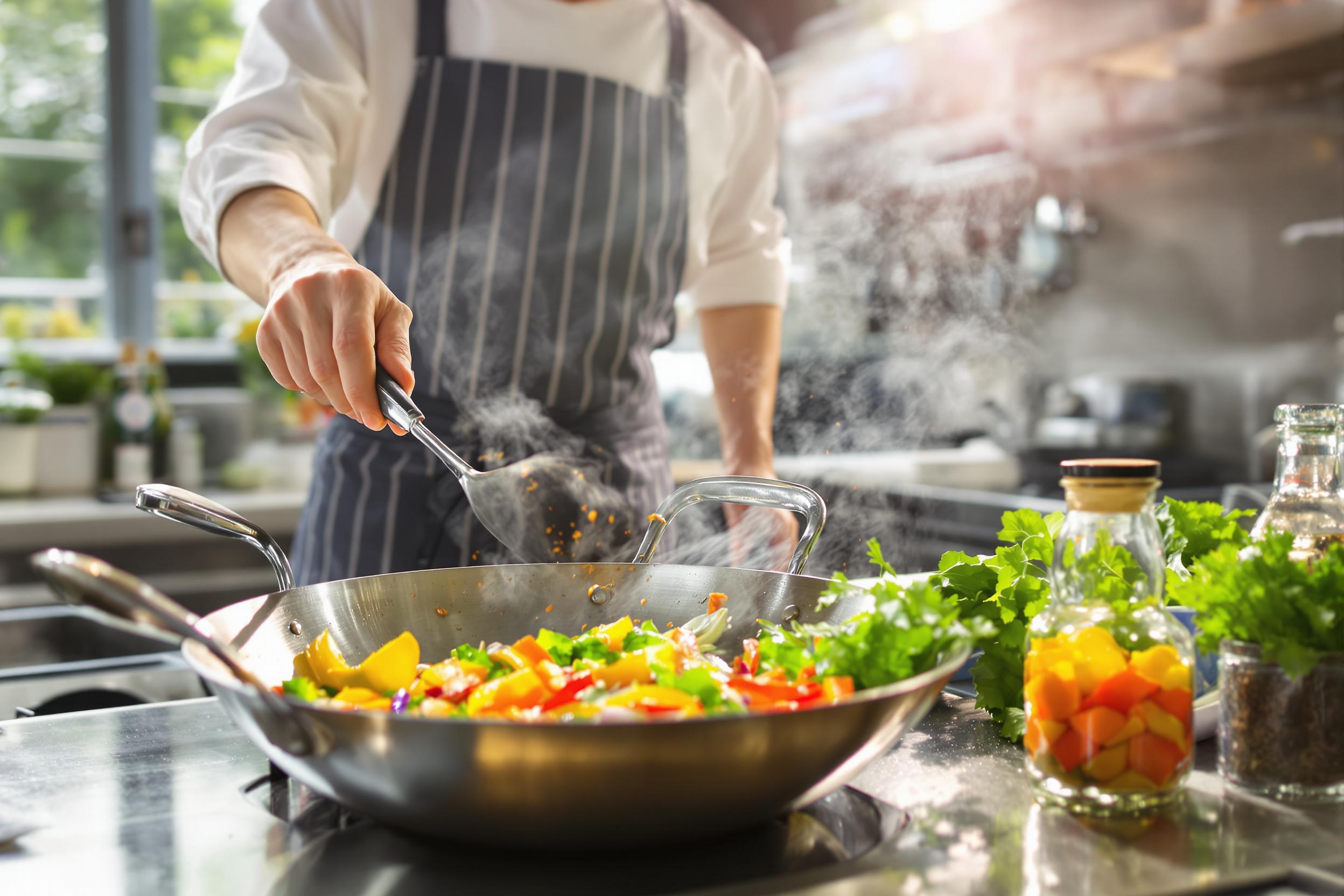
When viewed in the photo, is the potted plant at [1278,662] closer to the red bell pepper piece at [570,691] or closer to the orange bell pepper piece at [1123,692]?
the orange bell pepper piece at [1123,692]

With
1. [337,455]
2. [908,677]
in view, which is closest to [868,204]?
[337,455]

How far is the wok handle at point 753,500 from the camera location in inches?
35.5

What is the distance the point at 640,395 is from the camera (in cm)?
162

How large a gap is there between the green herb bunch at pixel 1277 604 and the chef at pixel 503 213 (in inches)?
29.5

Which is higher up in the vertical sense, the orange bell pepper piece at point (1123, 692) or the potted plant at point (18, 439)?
the potted plant at point (18, 439)

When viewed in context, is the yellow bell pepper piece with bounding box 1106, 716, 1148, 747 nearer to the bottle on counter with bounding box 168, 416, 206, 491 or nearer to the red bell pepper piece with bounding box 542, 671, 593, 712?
the red bell pepper piece with bounding box 542, 671, 593, 712

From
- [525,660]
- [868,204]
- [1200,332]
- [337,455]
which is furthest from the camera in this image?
[868,204]

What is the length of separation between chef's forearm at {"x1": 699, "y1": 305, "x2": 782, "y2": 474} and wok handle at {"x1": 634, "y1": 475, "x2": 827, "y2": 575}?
62cm

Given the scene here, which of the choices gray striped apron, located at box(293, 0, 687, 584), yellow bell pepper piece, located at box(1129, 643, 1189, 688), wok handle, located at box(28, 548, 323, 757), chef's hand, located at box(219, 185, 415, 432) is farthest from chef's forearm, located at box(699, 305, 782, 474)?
wok handle, located at box(28, 548, 323, 757)

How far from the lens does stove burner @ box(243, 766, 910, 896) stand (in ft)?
1.88

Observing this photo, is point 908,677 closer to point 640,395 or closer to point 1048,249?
point 640,395

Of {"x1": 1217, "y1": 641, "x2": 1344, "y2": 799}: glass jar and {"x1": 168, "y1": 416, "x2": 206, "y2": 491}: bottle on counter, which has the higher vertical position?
{"x1": 168, "y1": 416, "x2": 206, "y2": 491}: bottle on counter

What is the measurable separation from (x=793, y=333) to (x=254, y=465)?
1.54m

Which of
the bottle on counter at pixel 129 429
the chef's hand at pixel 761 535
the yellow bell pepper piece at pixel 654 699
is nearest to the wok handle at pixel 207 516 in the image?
the yellow bell pepper piece at pixel 654 699
